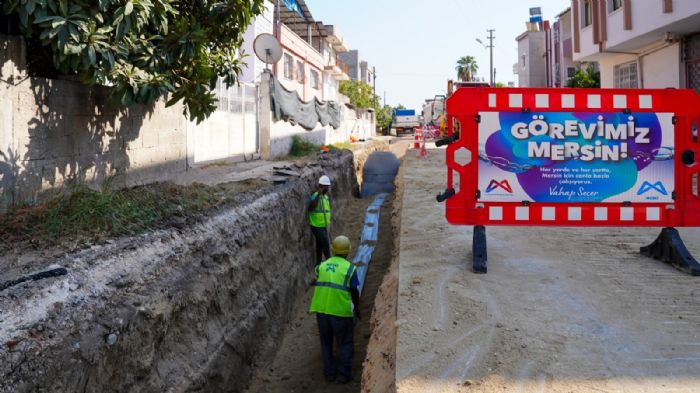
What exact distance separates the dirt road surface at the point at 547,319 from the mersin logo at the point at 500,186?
31.3 inches

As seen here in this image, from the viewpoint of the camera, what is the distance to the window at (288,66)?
26391 millimetres

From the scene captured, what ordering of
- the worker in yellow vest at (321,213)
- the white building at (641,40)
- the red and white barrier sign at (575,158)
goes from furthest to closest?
the white building at (641,40)
the worker in yellow vest at (321,213)
the red and white barrier sign at (575,158)

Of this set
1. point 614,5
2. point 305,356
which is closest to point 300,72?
point 614,5

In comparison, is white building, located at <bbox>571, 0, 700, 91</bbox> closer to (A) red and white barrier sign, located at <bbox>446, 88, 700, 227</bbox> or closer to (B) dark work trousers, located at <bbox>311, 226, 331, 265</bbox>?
(A) red and white barrier sign, located at <bbox>446, 88, 700, 227</bbox>

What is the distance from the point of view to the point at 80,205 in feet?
16.8

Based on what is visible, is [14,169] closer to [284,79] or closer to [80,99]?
[80,99]

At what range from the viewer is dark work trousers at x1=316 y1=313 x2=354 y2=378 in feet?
19.7

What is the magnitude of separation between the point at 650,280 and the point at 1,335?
521 cm

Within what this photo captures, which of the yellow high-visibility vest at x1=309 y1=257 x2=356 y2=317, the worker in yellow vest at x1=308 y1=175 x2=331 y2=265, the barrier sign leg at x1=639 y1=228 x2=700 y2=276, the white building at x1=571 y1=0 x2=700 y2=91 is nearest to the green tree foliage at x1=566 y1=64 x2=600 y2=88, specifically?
the white building at x1=571 y1=0 x2=700 y2=91

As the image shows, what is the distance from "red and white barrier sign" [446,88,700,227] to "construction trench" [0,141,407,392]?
4.72ft

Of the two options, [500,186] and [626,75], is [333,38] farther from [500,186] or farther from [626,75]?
[500,186]

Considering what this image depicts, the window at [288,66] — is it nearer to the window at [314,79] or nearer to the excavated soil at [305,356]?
the window at [314,79]

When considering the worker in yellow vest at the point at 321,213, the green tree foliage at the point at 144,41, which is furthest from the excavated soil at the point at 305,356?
the green tree foliage at the point at 144,41

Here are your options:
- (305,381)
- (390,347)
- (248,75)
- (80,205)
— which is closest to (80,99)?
(80,205)
